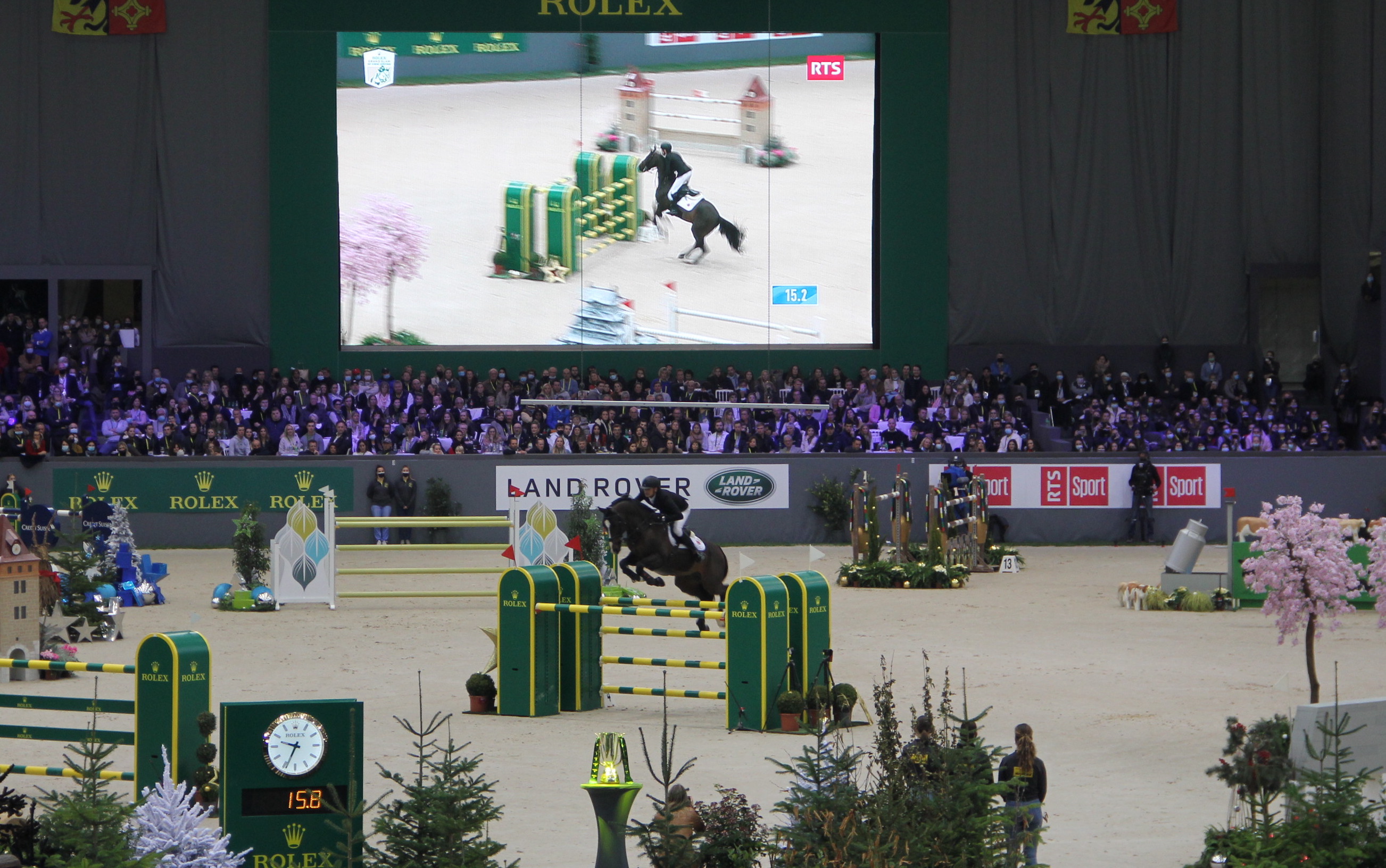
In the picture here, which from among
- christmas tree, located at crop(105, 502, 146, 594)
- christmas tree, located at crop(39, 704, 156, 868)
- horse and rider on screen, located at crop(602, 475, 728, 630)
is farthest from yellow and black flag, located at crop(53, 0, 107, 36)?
christmas tree, located at crop(39, 704, 156, 868)

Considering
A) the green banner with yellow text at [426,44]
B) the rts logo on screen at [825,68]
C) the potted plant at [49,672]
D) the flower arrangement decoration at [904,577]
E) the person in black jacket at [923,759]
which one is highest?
the green banner with yellow text at [426,44]

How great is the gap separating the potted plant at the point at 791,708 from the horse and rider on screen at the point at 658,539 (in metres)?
3.99

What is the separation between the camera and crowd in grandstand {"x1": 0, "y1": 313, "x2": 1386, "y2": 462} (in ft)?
105

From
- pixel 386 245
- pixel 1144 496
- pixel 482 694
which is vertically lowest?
pixel 482 694

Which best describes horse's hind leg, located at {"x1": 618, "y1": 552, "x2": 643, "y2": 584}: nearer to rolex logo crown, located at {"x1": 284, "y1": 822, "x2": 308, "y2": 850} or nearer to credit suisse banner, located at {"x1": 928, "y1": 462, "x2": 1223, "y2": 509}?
rolex logo crown, located at {"x1": 284, "y1": 822, "x2": 308, "y2": 850}

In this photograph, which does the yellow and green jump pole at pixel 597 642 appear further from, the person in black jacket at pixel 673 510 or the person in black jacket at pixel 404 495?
the person in black jacket at pixel 404 495

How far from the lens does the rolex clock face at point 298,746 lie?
8.05 meters

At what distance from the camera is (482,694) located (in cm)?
1438

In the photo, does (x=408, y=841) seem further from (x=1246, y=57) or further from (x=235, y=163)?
(x=1246, y=57)

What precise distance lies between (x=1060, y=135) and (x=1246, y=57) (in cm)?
485

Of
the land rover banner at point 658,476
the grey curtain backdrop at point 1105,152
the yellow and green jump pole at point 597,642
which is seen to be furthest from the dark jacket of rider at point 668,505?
the grey curtain backdrop at point 1105,152

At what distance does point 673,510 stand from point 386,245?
21.5 meters

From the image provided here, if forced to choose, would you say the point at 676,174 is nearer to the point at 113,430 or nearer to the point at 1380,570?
the point at 113,430

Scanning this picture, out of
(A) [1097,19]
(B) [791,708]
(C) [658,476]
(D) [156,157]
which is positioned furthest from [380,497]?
(A) [1097,19]
